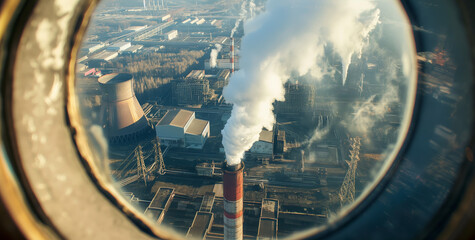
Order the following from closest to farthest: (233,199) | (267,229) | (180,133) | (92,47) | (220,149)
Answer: (233,199) → (267,229) → (220,149) → (180,133) → (92,47)

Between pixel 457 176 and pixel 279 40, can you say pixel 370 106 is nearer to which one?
pixel 279 40

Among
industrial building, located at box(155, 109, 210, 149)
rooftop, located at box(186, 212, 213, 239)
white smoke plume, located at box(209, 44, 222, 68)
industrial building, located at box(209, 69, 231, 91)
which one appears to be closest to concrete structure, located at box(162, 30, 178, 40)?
white smoke plume, located at box(209, 44, 222, 68)

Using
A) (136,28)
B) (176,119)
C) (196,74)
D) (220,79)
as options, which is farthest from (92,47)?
(176,119)

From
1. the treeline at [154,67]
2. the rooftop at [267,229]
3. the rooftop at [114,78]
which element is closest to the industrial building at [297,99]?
the rooftop at [114,78]

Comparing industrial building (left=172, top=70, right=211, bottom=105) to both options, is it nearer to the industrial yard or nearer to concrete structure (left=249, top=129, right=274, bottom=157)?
the industrial yard

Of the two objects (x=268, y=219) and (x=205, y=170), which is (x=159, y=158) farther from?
(x=268, y=219)

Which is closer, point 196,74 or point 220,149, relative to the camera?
point 220,149

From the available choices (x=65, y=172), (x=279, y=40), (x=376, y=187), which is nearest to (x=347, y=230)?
(x=376, y=187)
